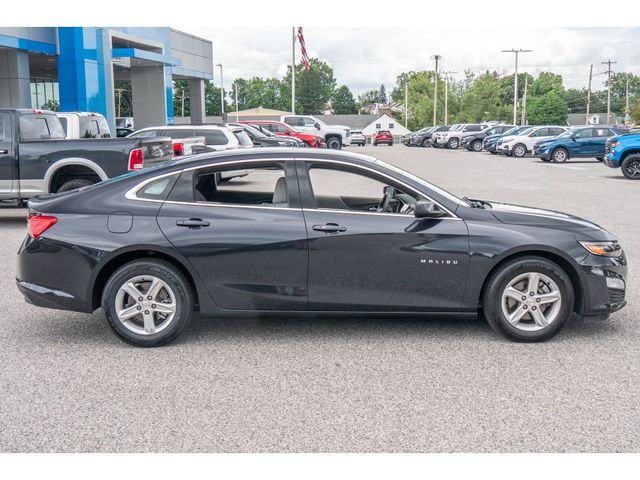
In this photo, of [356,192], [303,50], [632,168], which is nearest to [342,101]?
[303,50]

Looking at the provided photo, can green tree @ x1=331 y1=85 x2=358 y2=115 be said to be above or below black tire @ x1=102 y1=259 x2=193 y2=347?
above

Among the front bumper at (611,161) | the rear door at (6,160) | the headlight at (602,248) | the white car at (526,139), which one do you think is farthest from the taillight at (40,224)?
the white car at (526,139)

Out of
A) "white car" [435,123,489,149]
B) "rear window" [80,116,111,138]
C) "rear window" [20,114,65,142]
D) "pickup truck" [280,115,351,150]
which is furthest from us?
"white car" [435,123,489,149]

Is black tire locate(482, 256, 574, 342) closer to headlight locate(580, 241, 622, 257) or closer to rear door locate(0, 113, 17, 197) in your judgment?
headlight locate(580, 241, 622, 257)

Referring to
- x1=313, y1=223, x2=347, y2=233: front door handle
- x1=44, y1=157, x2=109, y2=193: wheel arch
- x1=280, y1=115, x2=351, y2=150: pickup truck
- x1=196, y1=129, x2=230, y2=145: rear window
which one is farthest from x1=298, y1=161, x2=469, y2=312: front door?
x1=280, y1=115, x2=351, y2=150: pickup truck

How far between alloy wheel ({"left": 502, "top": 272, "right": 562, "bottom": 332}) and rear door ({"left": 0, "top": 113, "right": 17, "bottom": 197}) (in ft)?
29.6

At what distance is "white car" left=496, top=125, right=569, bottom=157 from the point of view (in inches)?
1521

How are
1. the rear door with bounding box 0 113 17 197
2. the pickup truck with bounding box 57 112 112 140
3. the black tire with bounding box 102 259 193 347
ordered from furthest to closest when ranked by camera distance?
the pickup truck with bounding box 57 112 112 140
the rear door with bounding box 0 113 17 197
the black tire with bounding box 102 259 193 347

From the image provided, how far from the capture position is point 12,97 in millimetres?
30453

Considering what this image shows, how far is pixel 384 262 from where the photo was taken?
573 cm

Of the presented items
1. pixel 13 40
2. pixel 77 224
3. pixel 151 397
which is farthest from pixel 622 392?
pixel 13 40

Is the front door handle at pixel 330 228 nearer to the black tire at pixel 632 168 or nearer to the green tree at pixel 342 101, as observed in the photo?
the black tire at pixel 632 168

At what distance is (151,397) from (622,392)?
119 inches

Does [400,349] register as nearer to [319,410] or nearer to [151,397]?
[319,410]
